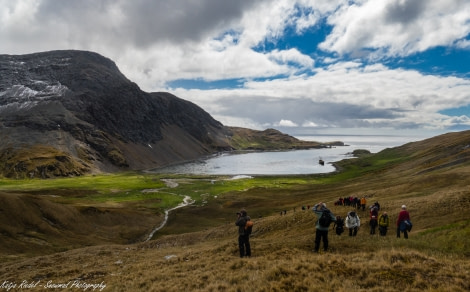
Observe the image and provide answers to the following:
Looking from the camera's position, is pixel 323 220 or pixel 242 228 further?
pixel 242 228

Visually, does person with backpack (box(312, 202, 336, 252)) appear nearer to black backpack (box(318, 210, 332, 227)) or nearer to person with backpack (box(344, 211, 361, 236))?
black backpack (box(318, 210, 332, 227))

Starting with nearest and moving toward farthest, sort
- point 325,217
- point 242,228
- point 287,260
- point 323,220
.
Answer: point 287,260 < point 325,217 < point 323,220 < point 242,228

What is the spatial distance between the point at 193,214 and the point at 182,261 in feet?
163

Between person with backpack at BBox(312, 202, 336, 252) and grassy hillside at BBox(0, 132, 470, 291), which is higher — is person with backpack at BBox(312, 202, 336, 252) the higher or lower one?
the higher one

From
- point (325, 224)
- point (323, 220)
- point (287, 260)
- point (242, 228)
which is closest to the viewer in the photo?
point (287, 260)

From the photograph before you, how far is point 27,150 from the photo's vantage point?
187 m

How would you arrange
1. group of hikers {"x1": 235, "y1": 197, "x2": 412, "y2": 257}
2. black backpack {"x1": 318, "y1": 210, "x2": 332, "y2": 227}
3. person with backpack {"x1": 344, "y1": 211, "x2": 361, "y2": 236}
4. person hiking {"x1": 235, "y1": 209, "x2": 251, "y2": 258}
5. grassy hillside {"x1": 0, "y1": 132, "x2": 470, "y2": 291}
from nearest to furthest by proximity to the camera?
grassy hillside {"x1": 0, "y1": 132, "x2": 470, "y2": 291} → black backpack {"x1": 318, "y1": 210, "x2": 332, "y2": 227} → group of hikers {"x1": 235, "y1": 197, "x2": 412, "y2": 257} → person hiking {"x1": 235, "y1": 209, "x2": 251, "y2": 258} → person with backpack {"x1": 344, "y1": 211, "x2": 361, "y2": 236}

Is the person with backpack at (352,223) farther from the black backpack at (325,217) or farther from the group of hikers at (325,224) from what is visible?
the black backpack at (325,217)

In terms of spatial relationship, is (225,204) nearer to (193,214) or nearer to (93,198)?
(193,214)

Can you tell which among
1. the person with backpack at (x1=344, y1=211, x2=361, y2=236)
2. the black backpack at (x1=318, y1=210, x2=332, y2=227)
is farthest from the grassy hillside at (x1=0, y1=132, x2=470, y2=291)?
the black backpack at (x1=318, y1=210, x2=332, y2=227)

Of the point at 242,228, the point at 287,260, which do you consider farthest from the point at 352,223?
the point at 242,228

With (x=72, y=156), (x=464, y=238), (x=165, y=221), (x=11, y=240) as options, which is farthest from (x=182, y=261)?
(x=72, y=156)

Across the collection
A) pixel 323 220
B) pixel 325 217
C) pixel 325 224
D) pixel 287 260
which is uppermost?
pixel 325 217

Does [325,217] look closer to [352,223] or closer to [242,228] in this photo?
[242,228]
